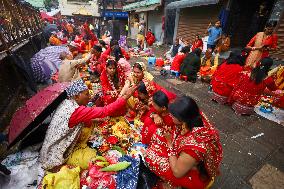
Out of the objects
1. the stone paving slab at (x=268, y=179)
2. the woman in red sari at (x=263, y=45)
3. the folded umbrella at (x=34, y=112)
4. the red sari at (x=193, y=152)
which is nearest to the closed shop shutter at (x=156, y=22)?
the woman in red sari at (x=263, y=45)

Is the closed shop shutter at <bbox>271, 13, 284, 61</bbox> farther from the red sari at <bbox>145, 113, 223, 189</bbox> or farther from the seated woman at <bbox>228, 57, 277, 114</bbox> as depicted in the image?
the red sari at <bbox>145, 113, 223, 189</bbox>

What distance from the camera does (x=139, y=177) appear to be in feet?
8.20

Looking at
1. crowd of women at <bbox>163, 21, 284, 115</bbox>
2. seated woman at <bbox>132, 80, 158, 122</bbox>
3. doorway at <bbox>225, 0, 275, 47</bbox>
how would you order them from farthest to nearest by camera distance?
doorway at <bbox>225, 0, 275, 47</bbox>, crowd of women at <bbox>163, 21, 284, 115</bbox>, seated woman at <bbox>132, 80, 158, 122</bbox>

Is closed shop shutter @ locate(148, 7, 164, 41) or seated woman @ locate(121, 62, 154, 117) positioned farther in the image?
closed shop shutter @ locate(148, 7, 164, 41)

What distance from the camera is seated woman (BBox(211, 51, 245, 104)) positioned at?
4871 millimetres

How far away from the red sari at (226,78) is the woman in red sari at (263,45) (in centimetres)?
171

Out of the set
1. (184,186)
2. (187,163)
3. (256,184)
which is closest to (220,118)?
(256,184)

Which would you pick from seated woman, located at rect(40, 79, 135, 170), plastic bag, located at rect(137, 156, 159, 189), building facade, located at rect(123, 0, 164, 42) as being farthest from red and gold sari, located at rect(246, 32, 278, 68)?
building facade, located at rect(123, 0, 164, 42)

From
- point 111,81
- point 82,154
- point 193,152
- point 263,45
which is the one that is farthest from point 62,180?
point 263,45

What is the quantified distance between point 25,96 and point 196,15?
1101 cm

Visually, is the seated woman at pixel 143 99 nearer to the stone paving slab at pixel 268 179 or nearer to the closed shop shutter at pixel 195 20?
the stone paving slab at pixel 268 179

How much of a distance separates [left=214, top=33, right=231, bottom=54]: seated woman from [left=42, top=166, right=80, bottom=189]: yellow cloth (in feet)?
31.0

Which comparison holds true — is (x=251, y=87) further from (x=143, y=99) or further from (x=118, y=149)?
(x=118, y=149)

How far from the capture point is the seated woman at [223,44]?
31.7 ft
